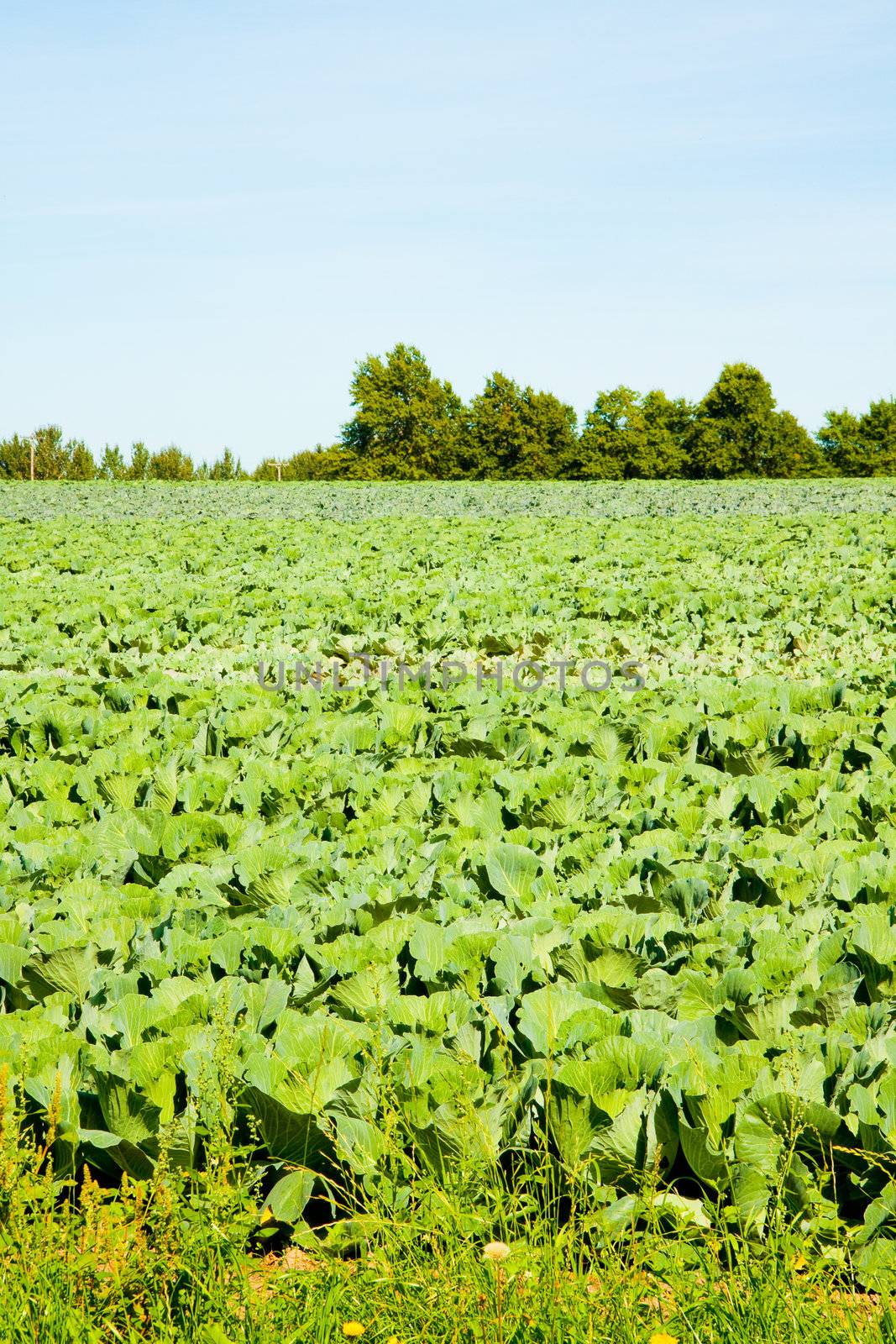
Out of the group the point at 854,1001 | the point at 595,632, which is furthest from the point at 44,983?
the point at 595,632

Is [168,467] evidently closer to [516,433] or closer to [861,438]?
[516,433]

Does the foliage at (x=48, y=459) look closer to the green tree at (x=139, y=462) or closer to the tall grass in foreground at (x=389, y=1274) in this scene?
the green tree at (x=139, y=462)

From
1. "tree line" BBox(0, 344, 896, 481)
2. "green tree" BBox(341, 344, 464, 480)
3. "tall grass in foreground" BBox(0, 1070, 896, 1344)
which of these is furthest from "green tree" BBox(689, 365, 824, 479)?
"tall grass in foreground" BBox(0, 1070, 896, 1344)

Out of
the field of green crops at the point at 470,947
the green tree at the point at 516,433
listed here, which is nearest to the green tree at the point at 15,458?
the green tree at the point at 516,433

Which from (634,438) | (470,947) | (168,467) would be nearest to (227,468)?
(168,467)

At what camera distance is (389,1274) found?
7.68 ft

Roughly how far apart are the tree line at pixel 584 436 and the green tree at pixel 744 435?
50 mm

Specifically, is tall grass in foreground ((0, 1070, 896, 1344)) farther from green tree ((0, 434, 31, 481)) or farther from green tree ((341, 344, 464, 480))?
green tree ((0, 434, 31, 481))

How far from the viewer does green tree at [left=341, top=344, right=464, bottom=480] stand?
66312 mm

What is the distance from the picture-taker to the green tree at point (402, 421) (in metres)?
66.3

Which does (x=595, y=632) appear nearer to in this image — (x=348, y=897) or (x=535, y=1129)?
(x=348, y=897)

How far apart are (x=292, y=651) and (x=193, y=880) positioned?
5988 millimetres

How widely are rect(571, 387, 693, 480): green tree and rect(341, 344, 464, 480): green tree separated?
919cm

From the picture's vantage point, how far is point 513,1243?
2471 millimetres
